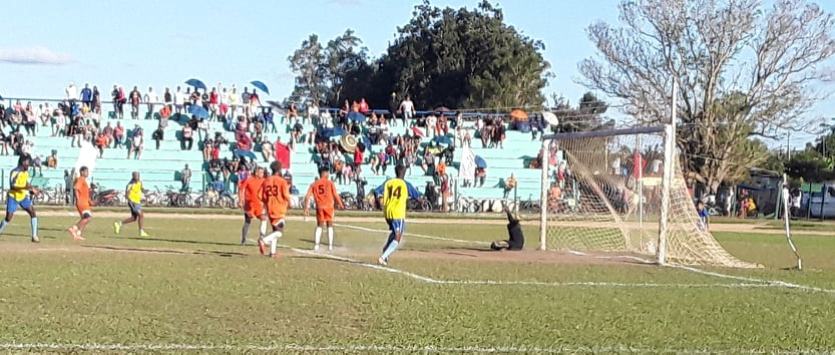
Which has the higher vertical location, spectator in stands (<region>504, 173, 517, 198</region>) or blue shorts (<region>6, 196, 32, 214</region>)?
spectator in stands (<region>504, 173, 517, 198</region>)

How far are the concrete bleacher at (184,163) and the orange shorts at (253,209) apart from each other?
25.2 metres

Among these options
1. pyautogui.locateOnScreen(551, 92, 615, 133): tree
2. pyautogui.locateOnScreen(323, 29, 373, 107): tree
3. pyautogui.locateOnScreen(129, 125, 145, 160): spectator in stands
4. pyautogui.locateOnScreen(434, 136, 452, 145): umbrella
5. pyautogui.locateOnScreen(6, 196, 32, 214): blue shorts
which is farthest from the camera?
pyautogui.locateOnScreen(323, 29, 373, 107): tree

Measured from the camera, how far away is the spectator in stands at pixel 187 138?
4994 cm

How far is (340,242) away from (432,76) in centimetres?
5386

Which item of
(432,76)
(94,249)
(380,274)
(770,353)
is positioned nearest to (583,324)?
(770,353)

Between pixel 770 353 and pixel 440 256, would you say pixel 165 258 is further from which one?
pixel 770 353

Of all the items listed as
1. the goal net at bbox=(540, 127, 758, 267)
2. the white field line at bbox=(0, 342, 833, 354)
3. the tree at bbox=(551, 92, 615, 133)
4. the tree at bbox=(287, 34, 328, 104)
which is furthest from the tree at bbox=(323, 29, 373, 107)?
the white field line at bbox=(0, 342, 833, 354)

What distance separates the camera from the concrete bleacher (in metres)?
47.5

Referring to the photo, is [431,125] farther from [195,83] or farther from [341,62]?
[341,62]

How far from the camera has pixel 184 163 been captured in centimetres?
4956

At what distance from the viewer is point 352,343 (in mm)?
10172

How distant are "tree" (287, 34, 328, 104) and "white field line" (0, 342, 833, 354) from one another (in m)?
92.3

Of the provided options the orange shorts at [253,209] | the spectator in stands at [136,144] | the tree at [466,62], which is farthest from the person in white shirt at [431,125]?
the orange shorts at [253,209]

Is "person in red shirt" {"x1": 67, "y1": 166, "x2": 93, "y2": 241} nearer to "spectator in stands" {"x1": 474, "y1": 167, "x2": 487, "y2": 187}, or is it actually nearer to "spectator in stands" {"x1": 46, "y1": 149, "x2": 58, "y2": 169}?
"spectator in stands" {"x1": 46, "y1": 149, "x2": 58, "y2": 169}
